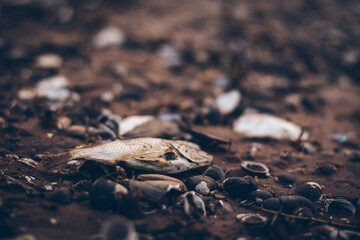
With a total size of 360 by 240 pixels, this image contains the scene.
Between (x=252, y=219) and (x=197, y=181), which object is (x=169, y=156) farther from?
(x=252, y=219)

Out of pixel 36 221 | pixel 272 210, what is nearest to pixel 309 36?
pixel 272 210

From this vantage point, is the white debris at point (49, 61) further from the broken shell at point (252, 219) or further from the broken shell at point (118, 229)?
the broken shell at point (252, 219)

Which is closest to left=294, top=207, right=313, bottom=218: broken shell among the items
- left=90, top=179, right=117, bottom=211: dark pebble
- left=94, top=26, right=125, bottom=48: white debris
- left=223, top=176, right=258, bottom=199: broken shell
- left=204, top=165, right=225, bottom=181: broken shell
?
left=223, top=176, right=258, bottom=199: broken shell

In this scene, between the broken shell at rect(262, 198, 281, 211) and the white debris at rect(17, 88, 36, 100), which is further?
the white debris at rect(17, 88, 36, 100)

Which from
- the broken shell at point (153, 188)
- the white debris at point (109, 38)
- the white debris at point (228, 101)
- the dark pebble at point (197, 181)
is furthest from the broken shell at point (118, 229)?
the white debris at point (109, 38)

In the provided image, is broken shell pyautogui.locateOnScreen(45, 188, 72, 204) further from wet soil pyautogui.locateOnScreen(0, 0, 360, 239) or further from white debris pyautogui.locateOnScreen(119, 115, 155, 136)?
white debris pyautogui.locateOnScreen(119, 115, 155, 136)

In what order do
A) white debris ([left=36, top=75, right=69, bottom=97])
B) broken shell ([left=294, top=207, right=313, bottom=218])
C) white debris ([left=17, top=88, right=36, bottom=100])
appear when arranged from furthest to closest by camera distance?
white debris ([left=36, top=75, right=69, bottom=97])
white debris ([left=17, top=88, right=36, bottom=100])
broken shell ([left=294, top=207, right=313, bottom=218])

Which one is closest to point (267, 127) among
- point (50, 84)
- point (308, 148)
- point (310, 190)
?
point (308, 148)
